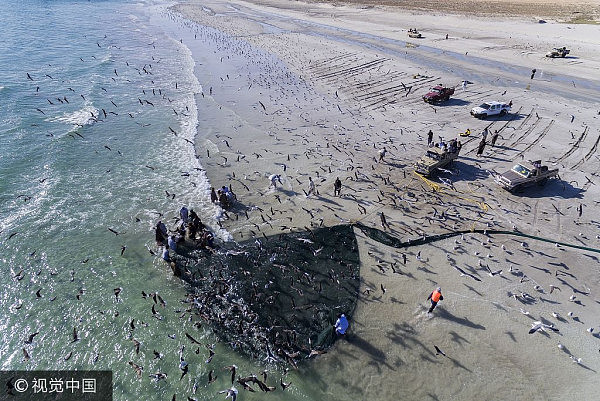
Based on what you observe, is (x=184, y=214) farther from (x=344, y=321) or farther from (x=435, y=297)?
(x=435, y=297)

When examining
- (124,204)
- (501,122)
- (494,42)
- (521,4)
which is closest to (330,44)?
(494,42)

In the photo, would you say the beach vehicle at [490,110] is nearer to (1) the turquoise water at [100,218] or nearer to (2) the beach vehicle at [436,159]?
(2) the beach vehicle at [436,159]

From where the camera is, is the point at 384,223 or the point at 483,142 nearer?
the point at 384,223

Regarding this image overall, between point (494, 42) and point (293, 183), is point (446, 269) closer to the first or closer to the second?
point (293, 183)

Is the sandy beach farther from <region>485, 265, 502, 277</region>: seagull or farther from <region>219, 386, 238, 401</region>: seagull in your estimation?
<region>219, 386, 238, 401</region>: seagull

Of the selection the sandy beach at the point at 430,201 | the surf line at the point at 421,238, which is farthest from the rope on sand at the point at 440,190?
the surf line at the point at 421,238

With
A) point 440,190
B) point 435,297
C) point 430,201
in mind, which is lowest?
point 435,297

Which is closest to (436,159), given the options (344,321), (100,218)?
(344,321)
